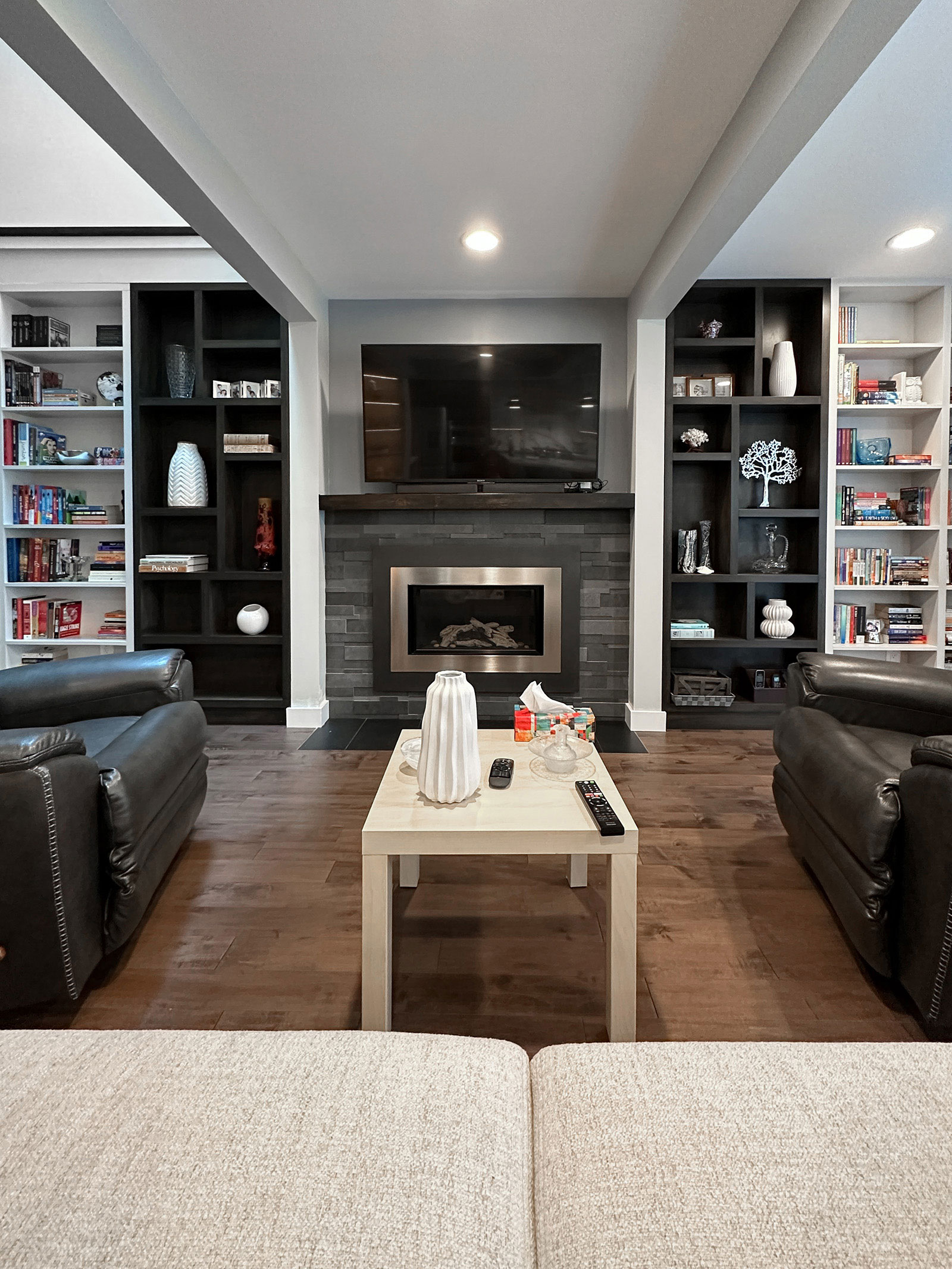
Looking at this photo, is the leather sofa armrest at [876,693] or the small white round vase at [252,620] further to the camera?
the small white round vase at [252,620]

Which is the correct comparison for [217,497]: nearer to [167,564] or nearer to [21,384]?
[167,564]

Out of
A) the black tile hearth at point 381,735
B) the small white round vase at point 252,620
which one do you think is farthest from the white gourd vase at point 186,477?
the black tile hearth at point 381,735

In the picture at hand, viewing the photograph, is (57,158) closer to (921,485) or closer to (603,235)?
(603,235)

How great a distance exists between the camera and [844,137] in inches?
102

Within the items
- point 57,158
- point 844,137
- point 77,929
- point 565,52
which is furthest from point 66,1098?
point 57,158

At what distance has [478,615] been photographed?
4492 mm

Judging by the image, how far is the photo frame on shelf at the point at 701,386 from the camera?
4145 millimetres

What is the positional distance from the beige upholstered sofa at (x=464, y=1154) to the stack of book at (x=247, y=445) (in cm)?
372

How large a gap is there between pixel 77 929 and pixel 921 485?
4648mm

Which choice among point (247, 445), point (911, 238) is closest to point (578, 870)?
point (247, 445)

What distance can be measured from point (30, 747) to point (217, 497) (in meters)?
3.07

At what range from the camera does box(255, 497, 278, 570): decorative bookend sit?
4.29 metres

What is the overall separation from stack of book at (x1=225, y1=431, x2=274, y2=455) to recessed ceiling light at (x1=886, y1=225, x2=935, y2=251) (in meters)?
3.36

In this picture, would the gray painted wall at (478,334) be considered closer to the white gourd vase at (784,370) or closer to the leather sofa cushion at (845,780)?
the white gourd vase at (784,370)
